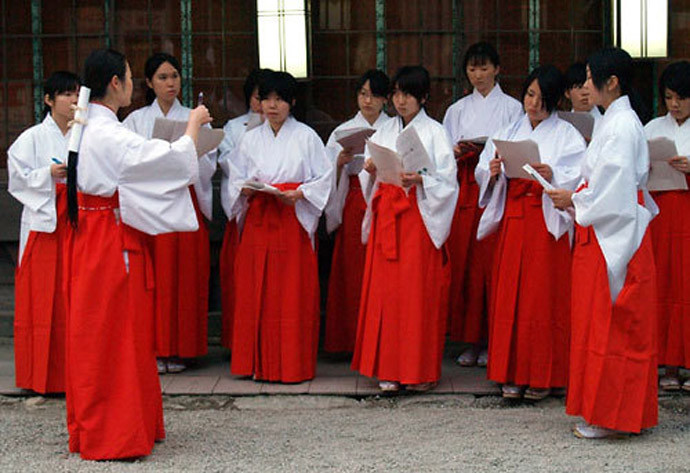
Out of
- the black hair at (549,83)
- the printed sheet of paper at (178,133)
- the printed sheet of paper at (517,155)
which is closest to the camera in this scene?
the printed sheet of paper at (517,155)

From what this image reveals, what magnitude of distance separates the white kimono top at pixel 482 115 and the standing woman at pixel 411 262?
30.5 inches

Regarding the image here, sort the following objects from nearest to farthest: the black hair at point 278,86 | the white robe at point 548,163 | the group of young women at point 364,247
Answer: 1. the group of young women at point 364,247
2. the white robe at point 548,163
3. the black hair at point 278,86

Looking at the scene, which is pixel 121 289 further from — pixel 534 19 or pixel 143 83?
pixel 534 19

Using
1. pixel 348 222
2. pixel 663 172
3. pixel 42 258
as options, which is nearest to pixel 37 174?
pixel 42 258

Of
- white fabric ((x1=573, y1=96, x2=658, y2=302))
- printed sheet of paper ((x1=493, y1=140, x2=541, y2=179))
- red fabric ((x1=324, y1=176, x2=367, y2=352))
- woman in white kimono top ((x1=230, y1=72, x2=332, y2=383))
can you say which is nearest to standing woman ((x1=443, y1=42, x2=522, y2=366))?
red fabric ((x1=324, y1=176, x2=367, y2=352))

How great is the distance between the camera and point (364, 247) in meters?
7.80

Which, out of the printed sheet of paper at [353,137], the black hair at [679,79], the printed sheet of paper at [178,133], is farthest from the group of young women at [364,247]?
the printed sheet of paper at [178,133]

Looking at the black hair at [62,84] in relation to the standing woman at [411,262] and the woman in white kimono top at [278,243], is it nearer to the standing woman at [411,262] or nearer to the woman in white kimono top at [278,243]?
the woman in white kimono top at [278,243]

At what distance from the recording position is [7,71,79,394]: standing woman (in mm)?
6969

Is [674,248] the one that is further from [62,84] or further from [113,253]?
[62,84]

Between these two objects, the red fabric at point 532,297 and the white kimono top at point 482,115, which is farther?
the white kimono top at point 482,115

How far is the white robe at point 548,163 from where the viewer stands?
659 centimetres

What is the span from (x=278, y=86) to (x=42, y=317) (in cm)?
211

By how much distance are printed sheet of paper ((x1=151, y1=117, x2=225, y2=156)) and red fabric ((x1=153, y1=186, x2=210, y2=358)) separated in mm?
580
